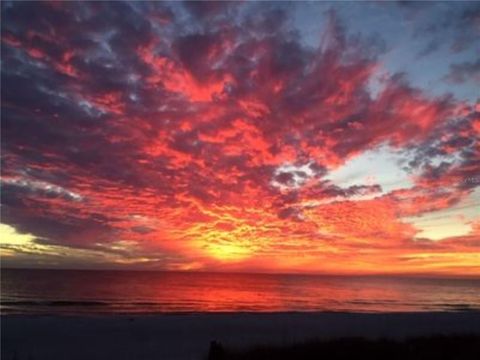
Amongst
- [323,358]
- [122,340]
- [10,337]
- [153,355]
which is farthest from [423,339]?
[10,337]

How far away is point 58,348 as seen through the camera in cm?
2395

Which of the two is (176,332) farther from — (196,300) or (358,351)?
(196,300)

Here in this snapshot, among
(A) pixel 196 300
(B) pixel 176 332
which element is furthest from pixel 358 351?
(A) pixel 196 300

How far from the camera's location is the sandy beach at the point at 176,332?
2294cm

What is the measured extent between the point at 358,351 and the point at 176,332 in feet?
45.4

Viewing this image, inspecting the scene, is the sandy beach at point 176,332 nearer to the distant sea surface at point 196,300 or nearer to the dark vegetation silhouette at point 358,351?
the dark vegetation silhouette at point 358,351

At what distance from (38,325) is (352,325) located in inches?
847

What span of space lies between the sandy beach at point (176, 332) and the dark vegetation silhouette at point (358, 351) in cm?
331

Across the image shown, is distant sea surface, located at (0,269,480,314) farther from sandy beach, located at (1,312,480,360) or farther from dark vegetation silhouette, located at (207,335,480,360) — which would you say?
dark vegetation silhouette, located at (207,335,480,360)

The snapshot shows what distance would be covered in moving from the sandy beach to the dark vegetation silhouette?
3.31 meters

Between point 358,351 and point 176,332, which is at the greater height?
point 176,332

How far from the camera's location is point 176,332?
29.7 meters

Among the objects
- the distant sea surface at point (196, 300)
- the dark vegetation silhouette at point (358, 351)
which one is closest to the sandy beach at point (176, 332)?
the dark vegetation silhouette at point (358, 351)

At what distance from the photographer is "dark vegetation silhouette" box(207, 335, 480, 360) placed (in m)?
18.2
